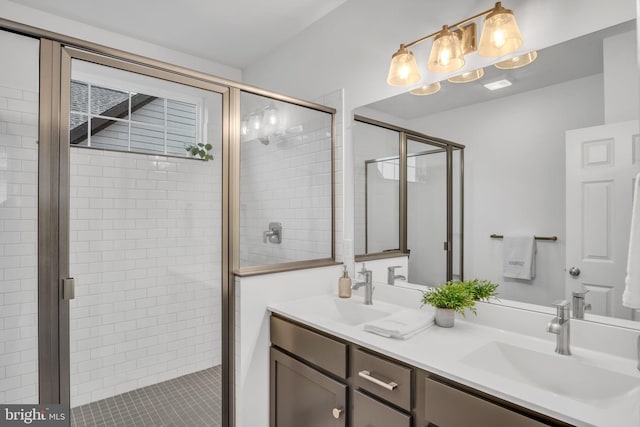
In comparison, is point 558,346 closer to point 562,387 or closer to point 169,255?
point 562,387

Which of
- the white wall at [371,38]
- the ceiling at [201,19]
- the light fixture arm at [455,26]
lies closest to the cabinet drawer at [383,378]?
the white wall at [371,38]

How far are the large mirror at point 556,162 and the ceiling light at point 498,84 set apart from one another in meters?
0.01

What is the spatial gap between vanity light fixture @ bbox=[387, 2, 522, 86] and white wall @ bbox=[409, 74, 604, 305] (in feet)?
0.70

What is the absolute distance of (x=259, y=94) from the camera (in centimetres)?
201

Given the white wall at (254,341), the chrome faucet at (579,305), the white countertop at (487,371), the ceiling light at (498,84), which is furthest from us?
the white wall at (254,341)

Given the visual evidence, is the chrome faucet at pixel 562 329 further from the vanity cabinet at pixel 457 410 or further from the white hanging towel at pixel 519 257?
the vanity cabinet at pixel 457 410

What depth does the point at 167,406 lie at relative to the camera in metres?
1.82

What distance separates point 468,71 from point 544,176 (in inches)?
23.3

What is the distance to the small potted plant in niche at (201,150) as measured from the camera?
187cm

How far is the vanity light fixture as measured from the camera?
1.45 metres

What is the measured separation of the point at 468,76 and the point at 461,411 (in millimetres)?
1387

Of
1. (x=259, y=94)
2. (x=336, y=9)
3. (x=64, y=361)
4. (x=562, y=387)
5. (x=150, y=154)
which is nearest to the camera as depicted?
(x=562, y=387)

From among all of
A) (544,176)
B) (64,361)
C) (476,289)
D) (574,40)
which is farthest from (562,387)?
(64,361)

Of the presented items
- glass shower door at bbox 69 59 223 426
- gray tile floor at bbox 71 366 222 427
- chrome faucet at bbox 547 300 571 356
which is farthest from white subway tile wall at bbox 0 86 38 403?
chrome faucet at bbox 547 300 571 356
